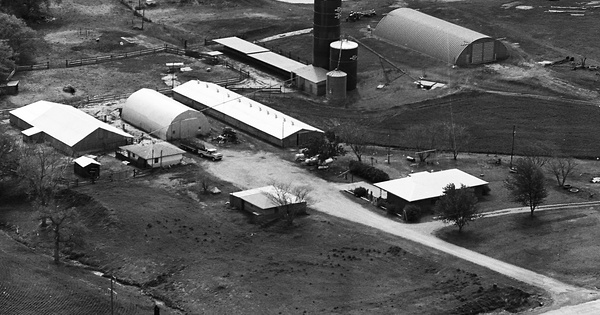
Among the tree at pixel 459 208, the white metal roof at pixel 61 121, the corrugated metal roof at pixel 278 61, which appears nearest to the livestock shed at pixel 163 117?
the white metal roof at pixel 61 121

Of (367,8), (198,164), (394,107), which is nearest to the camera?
(198,164)

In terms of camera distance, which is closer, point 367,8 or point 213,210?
point 213,210

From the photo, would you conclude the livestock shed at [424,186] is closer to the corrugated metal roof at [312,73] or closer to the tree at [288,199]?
the tree at [288,199]

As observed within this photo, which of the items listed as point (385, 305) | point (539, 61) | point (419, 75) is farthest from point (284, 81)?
point (385, 305)

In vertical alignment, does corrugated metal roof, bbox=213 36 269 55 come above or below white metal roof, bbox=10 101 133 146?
below

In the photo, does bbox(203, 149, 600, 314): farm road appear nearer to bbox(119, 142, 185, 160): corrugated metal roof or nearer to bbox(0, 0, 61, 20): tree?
bbox(119, 142, 185, 160): corrugated metal roof

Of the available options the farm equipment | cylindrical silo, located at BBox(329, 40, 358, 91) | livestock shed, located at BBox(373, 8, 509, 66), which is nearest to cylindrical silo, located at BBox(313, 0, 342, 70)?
cylindrical silo, located at BBox(329, 40, 358, 91)

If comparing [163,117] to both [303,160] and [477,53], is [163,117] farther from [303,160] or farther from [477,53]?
[477,53]

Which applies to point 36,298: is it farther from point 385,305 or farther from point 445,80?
point 445,80
